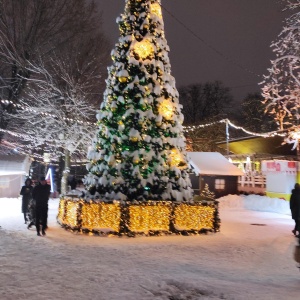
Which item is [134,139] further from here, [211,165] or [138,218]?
[211,165]

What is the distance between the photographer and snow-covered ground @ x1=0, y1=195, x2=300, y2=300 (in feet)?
21.4

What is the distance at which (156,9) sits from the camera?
47.7ft

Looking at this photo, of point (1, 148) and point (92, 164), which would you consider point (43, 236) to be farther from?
point (1, 148)

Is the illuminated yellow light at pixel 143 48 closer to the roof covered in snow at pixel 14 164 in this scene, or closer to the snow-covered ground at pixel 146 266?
the snow-covered ground at pixel 146 266

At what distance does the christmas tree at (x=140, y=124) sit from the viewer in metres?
13.3

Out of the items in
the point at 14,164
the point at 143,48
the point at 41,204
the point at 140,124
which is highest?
the point at 143,48

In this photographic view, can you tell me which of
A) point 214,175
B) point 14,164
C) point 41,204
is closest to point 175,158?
point 41,204

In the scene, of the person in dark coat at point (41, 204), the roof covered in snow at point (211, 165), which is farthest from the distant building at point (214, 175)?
the person in dark coat at point (41, 204)

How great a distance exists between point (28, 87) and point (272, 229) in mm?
19766

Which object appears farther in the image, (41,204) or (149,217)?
(149,217)

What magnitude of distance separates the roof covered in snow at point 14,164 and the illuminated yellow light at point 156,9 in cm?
1861

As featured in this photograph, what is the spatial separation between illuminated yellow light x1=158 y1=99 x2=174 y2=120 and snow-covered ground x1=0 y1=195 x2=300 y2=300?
3979 mm

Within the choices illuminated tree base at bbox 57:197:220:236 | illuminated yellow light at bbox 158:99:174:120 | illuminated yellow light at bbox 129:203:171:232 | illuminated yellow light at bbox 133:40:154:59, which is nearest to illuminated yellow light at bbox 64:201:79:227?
illuminated tree base at bbox 57:197:220:236

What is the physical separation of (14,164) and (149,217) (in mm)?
19293
